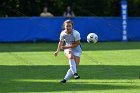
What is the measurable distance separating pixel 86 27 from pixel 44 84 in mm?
18072

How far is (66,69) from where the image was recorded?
1880 centimetres

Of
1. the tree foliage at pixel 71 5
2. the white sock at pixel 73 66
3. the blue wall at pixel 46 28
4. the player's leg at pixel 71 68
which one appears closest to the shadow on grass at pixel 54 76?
the player's leg at pixel 71 68

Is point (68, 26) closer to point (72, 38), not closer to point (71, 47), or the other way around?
point (72, 38)

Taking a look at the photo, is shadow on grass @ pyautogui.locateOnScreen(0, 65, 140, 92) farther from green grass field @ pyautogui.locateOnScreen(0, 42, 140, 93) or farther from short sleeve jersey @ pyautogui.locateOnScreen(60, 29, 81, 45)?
short sleeve jersey @ pyautogui.locateOnScreen(60, 29, 81, 45)

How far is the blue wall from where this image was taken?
106 feet

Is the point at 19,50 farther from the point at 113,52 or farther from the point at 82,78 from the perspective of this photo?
the point at 82,78

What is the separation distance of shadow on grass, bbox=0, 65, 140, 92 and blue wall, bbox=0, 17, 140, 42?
41.5 feet

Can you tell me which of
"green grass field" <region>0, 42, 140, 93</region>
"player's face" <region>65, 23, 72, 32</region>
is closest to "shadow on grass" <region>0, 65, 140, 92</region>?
"green grass field" <region>0, 42, 140, 93</region>

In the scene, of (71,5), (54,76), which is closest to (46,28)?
(71,5)

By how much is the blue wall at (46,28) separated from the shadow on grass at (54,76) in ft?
41.5

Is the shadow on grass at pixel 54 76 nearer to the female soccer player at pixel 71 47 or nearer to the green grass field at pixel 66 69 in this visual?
the green grass field at pixel 66 69

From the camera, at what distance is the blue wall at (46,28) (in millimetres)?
32281

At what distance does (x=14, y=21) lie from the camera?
32469 mm

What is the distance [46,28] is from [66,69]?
1384cm
